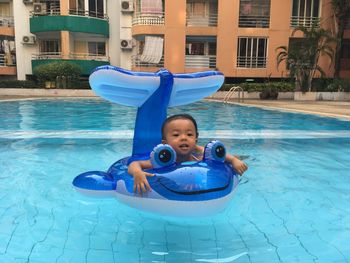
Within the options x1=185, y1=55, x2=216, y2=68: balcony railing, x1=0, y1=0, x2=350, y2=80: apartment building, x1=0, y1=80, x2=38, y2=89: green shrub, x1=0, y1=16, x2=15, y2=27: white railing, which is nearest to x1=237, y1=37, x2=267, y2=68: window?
x1=0, y1=0, x2=350, y2=80: apartment building

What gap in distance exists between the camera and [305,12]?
28000 mm

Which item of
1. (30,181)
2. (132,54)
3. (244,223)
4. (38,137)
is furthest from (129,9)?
(244,223)

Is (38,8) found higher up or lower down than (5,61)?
higher up

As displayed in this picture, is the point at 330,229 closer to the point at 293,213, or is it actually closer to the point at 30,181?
the point at 293,213

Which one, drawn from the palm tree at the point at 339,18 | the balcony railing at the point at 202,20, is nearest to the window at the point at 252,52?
the balcony railing at the point at 202,20

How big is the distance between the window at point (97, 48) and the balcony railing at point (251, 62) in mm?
11157

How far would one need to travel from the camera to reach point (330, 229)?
3826 mm

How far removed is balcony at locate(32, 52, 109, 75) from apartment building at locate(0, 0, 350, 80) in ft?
0.24

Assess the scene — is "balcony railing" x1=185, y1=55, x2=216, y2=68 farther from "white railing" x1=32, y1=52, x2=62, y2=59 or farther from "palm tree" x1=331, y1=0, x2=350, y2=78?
"white railing" x1=32, y1=52, x2=62, y2=59

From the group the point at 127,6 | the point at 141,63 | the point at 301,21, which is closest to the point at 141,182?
the point at 141,63

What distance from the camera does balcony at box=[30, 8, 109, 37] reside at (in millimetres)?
28766

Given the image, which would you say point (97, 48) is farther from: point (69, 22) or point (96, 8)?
point (69, 22)

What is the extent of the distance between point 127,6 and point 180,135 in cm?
2718

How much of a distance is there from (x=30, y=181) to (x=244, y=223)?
10.5 ft
